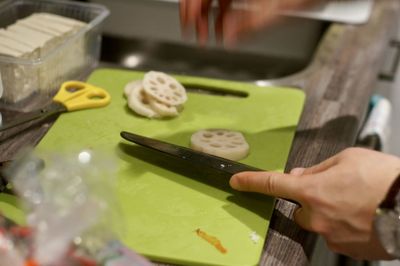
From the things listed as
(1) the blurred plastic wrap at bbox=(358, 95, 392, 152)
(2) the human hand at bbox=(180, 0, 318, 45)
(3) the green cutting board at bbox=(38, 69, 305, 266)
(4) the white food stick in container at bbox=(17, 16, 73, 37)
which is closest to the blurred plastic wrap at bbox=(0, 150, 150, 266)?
(3) the green cutting board at bbox=(38, 69, 305, 266)

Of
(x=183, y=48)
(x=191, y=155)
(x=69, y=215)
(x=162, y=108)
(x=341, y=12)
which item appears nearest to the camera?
(x=69, y=215)

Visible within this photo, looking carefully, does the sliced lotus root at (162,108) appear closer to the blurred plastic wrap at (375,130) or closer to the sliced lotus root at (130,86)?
the sliced lotus root at (130,86)

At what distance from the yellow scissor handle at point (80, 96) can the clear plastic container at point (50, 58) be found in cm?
3

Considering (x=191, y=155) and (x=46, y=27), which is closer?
(x=191, y=155)

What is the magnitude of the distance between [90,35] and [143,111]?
0.20 meters

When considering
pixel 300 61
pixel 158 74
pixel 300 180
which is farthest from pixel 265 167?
pixel 300 61

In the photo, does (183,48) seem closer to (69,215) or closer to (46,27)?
(46,27)

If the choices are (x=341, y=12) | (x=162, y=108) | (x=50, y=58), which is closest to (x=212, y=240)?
(x=162, y=108)

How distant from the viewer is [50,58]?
85 cm

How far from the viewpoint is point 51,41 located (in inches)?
34.9

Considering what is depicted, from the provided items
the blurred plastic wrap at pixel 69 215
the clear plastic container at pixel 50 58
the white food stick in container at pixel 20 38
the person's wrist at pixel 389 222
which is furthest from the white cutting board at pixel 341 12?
the blurred plastic wrap at pixel 69 215

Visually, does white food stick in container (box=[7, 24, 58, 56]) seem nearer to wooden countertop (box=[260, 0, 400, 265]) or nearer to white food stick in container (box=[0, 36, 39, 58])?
white food stick in container (box=[0, 36, 39, 58])

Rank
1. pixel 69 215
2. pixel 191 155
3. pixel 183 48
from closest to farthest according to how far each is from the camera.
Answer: pixel 69 215, pixel 191 155, pixel 183 48

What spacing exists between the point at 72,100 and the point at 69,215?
40cm
